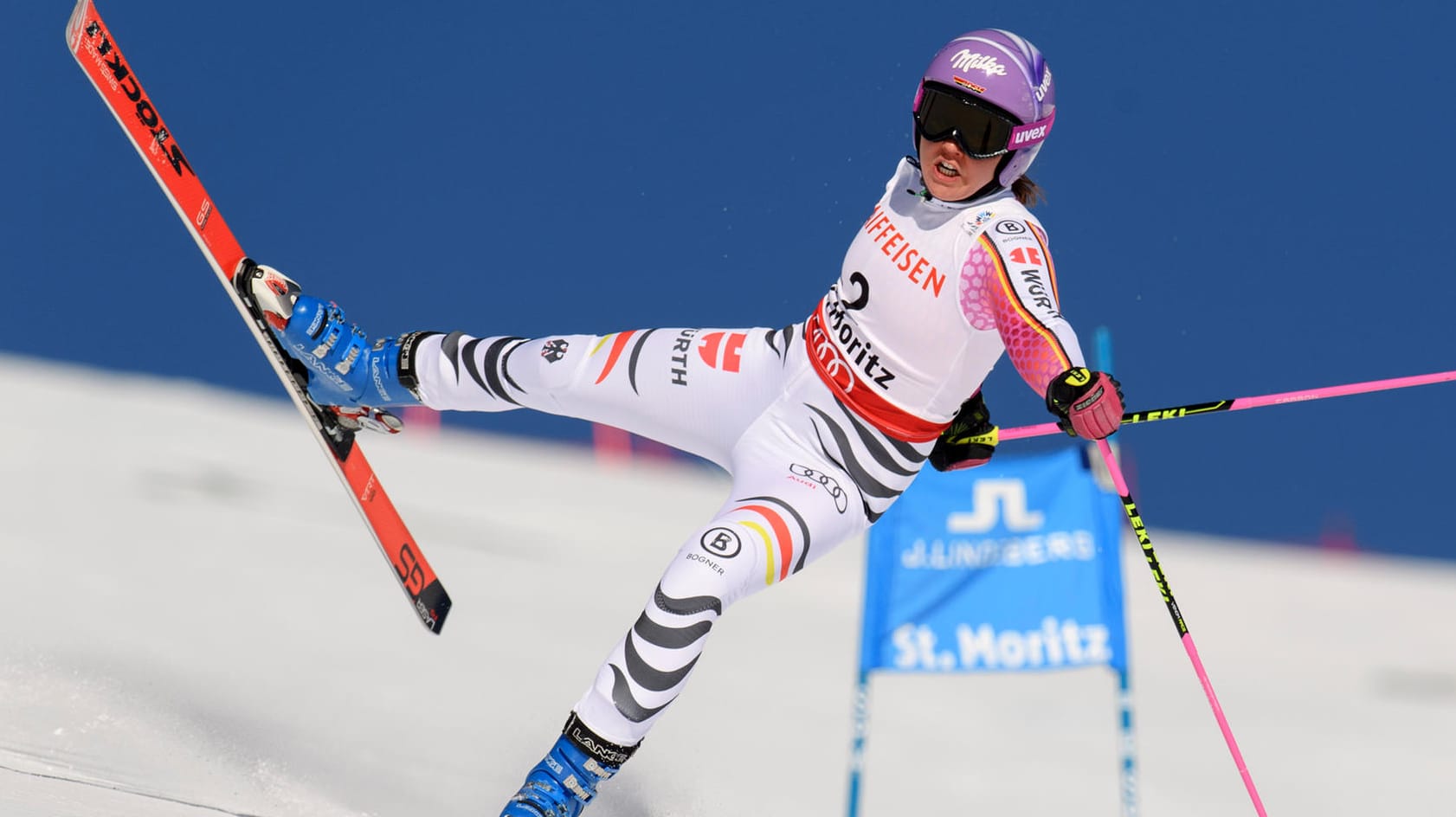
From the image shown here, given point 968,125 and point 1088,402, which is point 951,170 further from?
point 1088,402

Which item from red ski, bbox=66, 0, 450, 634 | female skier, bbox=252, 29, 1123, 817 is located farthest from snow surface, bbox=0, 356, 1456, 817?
female skier, bbox=252, 29, 1123, 817

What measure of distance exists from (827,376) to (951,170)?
442mm

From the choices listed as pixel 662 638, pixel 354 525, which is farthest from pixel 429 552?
pixel 662 638

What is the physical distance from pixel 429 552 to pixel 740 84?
178 cm

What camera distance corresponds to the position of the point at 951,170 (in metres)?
2.68

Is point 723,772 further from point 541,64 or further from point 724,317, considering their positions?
point 541,64

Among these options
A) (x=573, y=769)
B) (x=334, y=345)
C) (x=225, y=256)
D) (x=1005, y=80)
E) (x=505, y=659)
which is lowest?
(x=573, y=769)

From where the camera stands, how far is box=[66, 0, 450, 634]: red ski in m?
3.14

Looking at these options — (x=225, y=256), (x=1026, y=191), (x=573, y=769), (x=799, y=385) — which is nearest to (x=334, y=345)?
(x=225, y=256)

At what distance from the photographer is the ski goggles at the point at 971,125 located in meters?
2.62

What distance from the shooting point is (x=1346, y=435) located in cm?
461

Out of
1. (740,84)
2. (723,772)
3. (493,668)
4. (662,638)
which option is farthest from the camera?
(740,84)

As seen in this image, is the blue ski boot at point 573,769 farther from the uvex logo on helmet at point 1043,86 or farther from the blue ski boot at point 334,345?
the uvex logo on helmet at point 1043,86

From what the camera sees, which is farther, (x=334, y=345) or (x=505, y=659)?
(x=505, y=659)
